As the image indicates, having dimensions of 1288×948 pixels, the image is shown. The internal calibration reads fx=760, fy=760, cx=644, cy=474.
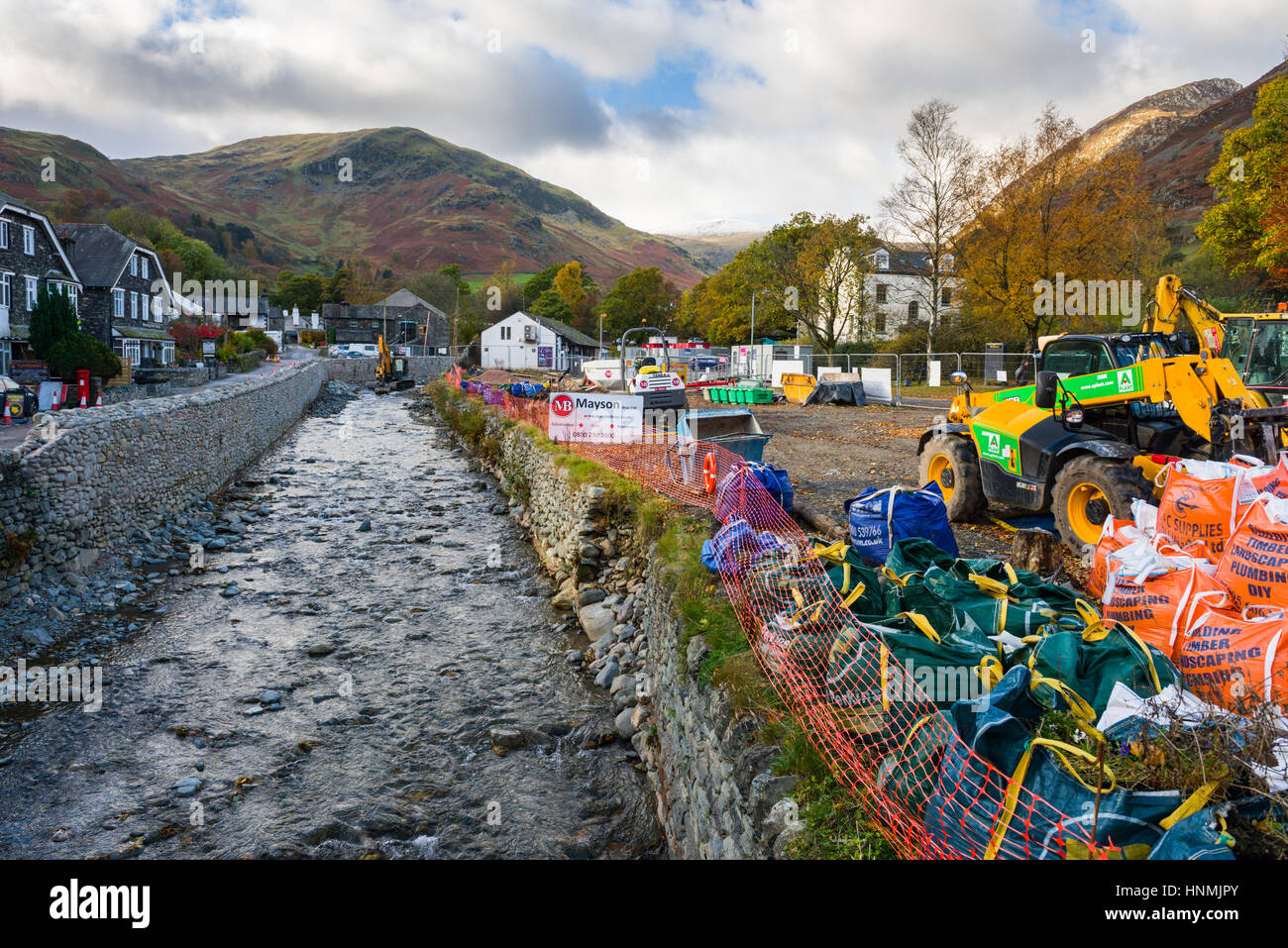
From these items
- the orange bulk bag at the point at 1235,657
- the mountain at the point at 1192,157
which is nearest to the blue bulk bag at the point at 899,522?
the orange bulk bag at the point at 1235,657

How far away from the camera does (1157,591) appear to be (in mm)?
4906

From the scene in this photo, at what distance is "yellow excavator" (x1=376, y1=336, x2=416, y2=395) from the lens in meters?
59.2

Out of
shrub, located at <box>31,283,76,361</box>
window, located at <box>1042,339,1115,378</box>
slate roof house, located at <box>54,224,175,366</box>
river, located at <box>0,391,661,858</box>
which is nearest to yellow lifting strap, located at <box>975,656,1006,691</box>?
river, located at <box>0,391,661,858</box>

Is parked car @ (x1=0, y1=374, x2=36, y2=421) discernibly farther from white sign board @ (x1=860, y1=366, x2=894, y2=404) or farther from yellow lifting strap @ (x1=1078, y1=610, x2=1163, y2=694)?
white sign board @ (x1=860, y1=366, x2=894, y2=404)

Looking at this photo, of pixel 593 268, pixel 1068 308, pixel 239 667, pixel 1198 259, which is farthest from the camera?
pixel 593 268

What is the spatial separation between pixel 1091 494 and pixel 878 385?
24.0 m

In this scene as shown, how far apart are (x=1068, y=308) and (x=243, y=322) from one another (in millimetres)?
80521

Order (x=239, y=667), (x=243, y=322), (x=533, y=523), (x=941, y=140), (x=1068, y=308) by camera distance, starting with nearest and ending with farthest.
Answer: (x=239, y=667) → (x=533, y=523) → (x=1068, y=308) → (x=941, y=140) → (x=243, y=322)

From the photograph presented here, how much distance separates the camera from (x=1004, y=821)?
2.84 metres

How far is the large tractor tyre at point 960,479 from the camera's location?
31.7ft

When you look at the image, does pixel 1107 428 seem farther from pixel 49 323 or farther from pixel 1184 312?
pixel 49 323

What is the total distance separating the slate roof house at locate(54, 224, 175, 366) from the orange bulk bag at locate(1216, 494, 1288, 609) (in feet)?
147

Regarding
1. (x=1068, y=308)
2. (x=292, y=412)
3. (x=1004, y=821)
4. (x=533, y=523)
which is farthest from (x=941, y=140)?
(x=1004, y=821)

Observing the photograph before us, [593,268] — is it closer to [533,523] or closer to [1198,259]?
[1198,259]
